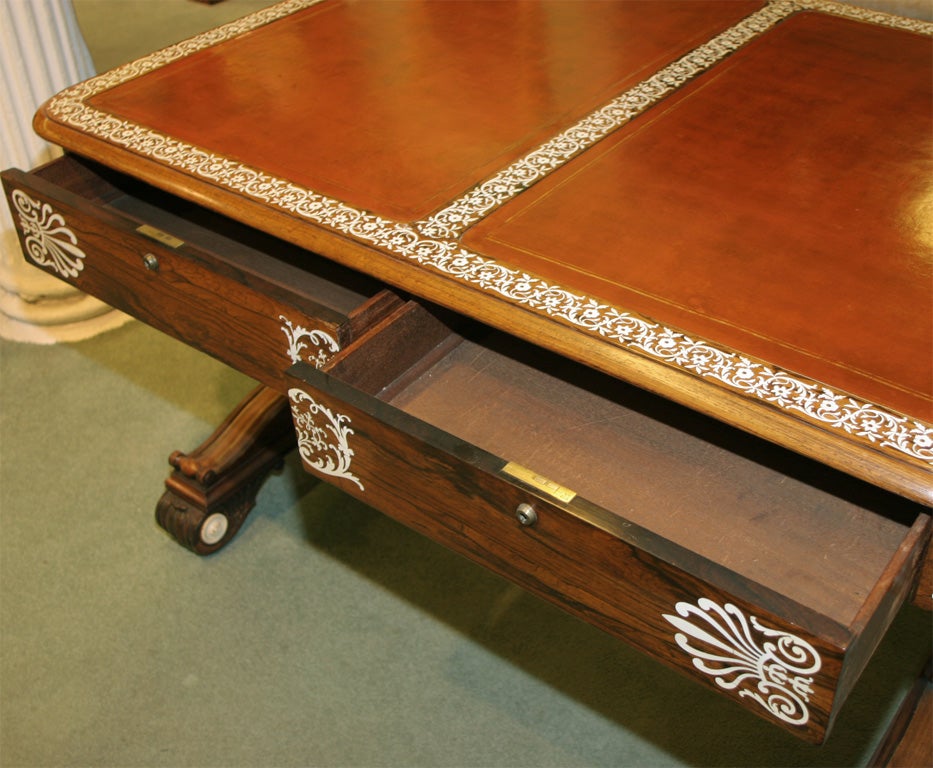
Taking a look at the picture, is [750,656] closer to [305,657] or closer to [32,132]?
[305,657]

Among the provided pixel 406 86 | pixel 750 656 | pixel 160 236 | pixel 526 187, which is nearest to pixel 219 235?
pixel 160 236

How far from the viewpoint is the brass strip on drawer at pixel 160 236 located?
1.21 m

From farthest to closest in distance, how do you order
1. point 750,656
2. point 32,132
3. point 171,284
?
point 32,132 → point 171,284 → point 750,656

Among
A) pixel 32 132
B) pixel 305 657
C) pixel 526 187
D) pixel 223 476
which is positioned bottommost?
pixel 305 657

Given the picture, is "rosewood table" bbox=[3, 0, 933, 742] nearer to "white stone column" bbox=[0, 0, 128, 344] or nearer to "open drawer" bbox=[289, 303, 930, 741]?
"open drawer" bbox=[289, 303, 930, 741]

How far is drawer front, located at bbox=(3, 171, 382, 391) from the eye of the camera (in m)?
1.12

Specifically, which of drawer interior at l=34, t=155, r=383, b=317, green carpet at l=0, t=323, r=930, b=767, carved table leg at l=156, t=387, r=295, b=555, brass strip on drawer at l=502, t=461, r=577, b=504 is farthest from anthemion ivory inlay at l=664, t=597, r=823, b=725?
carved table leg at l=156, t=387, r=295, b=555

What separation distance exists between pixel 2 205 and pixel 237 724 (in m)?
1.20

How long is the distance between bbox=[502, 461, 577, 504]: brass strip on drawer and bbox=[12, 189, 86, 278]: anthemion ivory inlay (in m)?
0.68

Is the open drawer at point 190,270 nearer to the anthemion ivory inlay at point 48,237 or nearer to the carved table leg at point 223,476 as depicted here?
the anthemion ivory inlay at point 48,237

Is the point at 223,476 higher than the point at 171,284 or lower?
lower

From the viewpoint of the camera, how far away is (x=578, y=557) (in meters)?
0.88

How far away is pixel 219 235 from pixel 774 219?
2.15ft

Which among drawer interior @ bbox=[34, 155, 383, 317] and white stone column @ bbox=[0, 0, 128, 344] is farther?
white stone column @ bbox=[0, 0, 128, 344]
